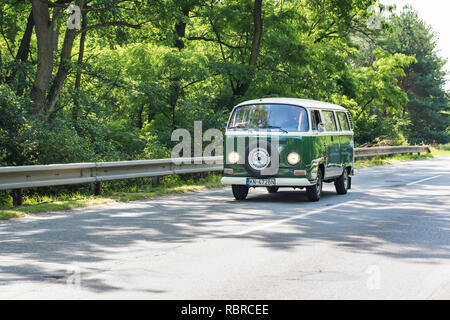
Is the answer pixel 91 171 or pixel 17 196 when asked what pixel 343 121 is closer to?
pixel 91 171

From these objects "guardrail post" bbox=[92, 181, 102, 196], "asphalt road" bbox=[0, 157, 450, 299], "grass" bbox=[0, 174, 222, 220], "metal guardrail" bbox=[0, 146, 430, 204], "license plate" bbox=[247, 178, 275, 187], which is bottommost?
"asphalt road" bbox=[0, 157, 450, 299]

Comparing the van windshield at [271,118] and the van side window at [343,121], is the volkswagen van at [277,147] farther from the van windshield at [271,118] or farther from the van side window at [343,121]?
the van side window at [343,121]

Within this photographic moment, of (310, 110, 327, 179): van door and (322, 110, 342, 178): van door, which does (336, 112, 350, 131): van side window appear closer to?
(322, 110, 342, 178): van door

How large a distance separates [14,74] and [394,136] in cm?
2752

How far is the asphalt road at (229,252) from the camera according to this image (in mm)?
6480

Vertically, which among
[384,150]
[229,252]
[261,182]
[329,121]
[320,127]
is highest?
[329,121]

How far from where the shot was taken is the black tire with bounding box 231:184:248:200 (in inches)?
606

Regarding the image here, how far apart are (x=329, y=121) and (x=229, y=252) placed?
8613 millimetres

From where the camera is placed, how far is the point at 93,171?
48.5 ft

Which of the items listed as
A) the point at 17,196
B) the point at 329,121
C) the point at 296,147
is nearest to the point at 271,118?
the point at 296,147

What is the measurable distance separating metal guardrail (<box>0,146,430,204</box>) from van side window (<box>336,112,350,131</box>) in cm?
408

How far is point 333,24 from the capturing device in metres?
36.1

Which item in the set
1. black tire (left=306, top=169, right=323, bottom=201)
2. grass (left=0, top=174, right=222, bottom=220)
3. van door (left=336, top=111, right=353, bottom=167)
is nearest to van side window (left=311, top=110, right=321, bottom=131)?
black tire (left=306, top=169, right=323, bottom=201)
